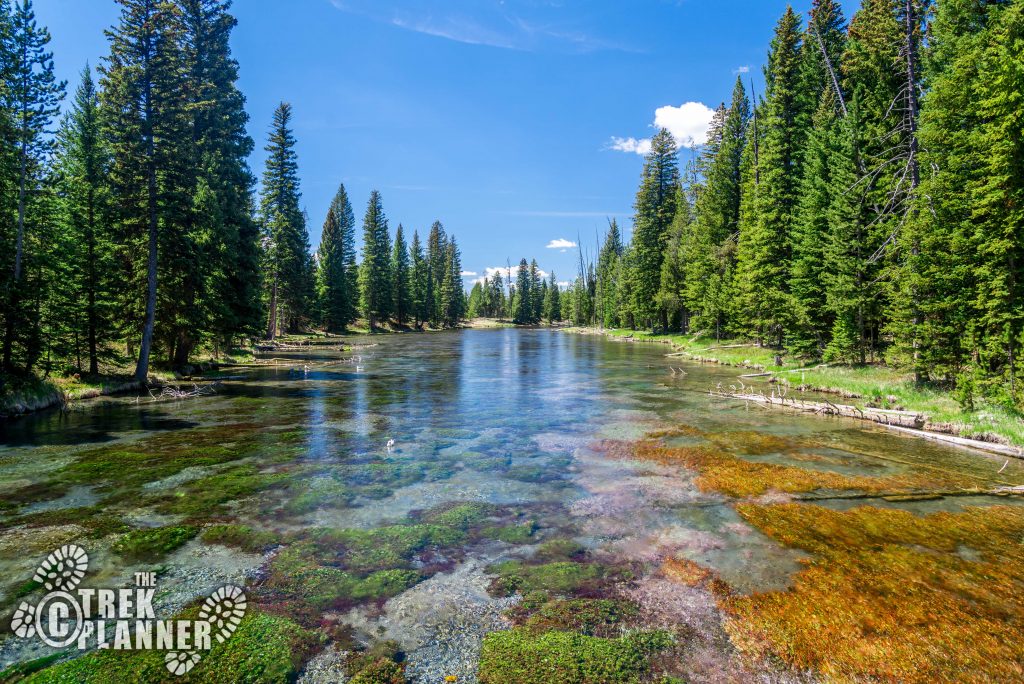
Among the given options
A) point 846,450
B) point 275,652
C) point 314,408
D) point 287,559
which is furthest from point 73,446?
point 846,450

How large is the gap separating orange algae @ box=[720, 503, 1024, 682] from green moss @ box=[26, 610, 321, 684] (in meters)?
5.23

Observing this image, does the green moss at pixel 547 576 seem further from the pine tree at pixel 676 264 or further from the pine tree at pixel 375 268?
the pine tree at pixel 375 268

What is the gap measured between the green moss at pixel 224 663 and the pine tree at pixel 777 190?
3593cm

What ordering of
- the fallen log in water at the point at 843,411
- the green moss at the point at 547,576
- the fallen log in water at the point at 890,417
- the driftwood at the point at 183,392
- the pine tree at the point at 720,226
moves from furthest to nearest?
1. the pine tree at the point at 720,226
2. the driftwood at the point at 183,392
3. the fallen log in water at the point at 843,411
4. the fallen log in water at the point at 890,417
5. the green moss at the point at 547,576

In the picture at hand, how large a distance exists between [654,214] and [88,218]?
211ft

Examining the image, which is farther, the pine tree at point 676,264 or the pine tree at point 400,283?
the pine tree at point 400,283

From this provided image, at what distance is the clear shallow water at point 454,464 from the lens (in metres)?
7.41

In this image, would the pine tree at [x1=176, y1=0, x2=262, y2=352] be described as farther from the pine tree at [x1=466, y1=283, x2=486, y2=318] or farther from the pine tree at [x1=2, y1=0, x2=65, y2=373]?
the pine tree at [x1=466, y1=283, x2=486, y2=318]

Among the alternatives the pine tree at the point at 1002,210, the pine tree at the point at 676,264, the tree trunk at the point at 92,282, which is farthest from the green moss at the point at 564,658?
the pine tree at the point at 676,264

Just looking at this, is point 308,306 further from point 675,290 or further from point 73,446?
point 73,446

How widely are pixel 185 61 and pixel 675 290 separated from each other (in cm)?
5320

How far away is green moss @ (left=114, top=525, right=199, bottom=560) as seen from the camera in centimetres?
754

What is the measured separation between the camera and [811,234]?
97.0 feet

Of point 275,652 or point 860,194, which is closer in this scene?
point 275,652
